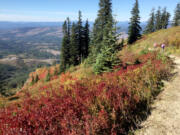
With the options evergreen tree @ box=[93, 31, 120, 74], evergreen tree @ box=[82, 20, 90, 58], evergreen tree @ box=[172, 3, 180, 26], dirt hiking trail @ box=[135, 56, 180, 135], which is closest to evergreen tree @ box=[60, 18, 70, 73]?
evergreen tree @ box=[82, 20, 90, 58]

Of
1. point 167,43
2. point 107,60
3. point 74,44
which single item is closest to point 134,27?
point 74,44

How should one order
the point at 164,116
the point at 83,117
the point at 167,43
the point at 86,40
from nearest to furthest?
the point at 83,117, the point at 164,116, the point at 167,43, the point at 86,40

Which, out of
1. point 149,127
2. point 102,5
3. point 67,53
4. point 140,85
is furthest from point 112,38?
point 67,53

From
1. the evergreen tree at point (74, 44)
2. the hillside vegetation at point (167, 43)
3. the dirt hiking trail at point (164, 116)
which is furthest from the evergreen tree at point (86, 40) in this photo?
the dirt hiking trail at point (164, 116)

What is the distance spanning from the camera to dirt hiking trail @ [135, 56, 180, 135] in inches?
111

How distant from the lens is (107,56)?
9.76 metres

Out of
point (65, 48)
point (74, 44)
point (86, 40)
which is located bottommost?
point (65, 48)

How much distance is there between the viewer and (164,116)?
332 centimetres

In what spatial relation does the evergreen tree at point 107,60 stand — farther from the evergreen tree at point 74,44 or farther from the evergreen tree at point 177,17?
the evergreen tree at point 177,17

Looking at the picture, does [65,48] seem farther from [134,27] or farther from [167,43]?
[167,43]

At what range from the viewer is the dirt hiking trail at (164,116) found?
283 cm

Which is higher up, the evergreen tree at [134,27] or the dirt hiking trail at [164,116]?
the evergreen tree at [134,27]

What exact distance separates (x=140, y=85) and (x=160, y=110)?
115 cm

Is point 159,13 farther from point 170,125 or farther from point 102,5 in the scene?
point 170,125
